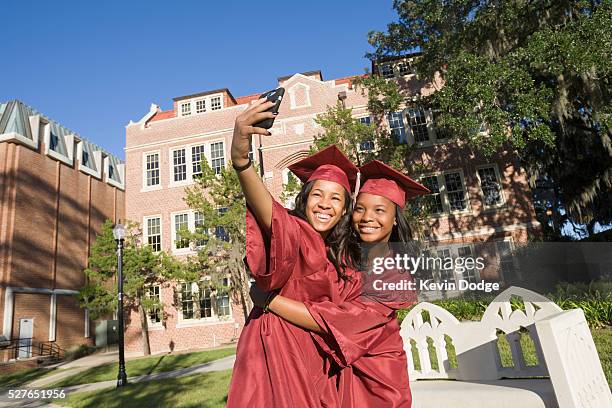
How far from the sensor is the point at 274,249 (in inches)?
55.7

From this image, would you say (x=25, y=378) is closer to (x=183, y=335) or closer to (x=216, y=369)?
(x=183, y=335)

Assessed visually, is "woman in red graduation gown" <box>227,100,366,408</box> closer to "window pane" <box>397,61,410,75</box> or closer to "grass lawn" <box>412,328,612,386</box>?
"grass lawn" <box>412,328,612,386</box>

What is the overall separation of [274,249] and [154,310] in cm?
1899

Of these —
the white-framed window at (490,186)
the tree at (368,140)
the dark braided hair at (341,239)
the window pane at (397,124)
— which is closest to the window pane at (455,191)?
the white-framed window at (490,186)

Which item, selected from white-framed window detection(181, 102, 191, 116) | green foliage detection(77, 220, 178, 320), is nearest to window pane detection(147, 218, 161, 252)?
green foliage detection(77, 220, 178, 320)

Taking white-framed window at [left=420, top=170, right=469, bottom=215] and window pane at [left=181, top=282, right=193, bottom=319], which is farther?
window pane at [left=181, top=282, right=193, bottom=319]

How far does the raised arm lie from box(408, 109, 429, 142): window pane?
17553 mm

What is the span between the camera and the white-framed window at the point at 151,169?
20609 millimetres

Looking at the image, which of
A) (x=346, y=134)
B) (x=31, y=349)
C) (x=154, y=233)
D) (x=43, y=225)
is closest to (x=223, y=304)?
(x=154, y=233)

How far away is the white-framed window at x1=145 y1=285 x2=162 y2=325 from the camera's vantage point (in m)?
18.4

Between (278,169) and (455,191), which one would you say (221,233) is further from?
(455,191)

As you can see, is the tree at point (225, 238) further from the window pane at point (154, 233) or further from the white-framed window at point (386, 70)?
the white-framed window at point (386, 70)

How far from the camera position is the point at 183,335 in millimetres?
18125

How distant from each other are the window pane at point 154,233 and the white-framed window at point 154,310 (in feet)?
6.26
